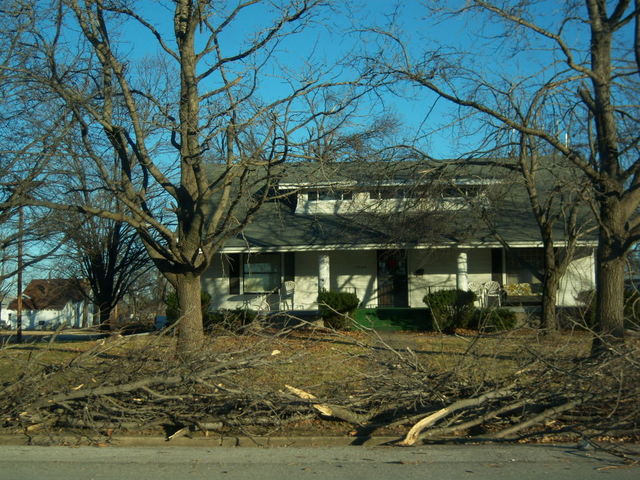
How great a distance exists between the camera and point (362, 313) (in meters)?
20.0

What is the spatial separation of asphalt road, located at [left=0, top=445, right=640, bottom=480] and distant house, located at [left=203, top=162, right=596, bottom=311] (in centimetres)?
1048

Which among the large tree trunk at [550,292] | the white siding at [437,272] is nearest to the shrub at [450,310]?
the large tree trunk at [550,292]

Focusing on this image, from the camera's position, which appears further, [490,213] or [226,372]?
[490,213]

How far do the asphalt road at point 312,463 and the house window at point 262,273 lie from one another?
14164 millimetres

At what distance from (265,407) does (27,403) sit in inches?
117

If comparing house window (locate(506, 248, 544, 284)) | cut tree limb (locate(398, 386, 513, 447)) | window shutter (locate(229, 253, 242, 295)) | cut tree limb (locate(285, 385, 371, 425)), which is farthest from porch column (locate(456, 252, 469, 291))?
cut tree limb (locate(285, 385, 371, 425))

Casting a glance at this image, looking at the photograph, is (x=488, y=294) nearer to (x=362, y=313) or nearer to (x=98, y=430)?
(x=362, y=313)

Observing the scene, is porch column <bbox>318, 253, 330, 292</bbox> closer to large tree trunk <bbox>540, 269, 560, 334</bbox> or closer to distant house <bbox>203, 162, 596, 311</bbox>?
distant house <bbox>203, 162, 596, 311</bbox>

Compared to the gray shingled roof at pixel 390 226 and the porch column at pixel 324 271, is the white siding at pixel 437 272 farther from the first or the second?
the porch column at pixel 324 271

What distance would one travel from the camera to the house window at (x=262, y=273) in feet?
71.8

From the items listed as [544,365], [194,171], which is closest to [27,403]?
[194,171]

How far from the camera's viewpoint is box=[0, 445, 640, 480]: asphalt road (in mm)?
6500

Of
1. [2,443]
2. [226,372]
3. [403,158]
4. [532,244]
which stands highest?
[403,158]

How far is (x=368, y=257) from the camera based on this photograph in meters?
22.1
